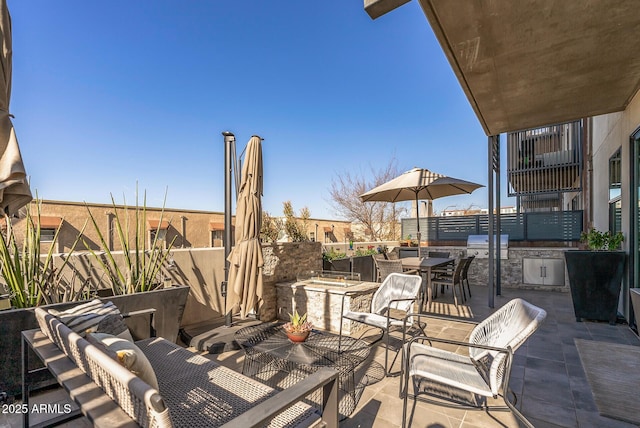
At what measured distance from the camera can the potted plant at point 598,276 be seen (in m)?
4.16

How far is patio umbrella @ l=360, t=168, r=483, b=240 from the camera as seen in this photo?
5.56 m

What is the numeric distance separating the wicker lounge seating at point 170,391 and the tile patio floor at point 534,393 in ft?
2.50

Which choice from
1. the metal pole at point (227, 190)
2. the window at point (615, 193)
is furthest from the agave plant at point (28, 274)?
the window at point (615, 193)

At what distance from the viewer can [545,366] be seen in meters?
2.93

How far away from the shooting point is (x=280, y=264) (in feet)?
15.7

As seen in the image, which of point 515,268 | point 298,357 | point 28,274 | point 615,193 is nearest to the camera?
point 298,357

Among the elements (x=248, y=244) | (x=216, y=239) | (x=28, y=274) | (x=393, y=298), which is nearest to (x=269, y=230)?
(x=248, y=244)

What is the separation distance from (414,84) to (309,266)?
8.20 m

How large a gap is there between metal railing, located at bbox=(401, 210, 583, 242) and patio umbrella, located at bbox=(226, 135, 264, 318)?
674 centimetres

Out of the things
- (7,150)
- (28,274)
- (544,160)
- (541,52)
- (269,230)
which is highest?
(544,160)

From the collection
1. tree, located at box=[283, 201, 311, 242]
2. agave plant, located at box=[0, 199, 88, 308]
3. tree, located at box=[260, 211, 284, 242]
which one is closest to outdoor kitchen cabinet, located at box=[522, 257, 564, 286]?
tree, located at box=[283, 201, 311, 242]

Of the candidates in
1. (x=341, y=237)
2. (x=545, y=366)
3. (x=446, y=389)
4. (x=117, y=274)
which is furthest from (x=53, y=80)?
(x=341, y=237)

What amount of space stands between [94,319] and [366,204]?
15.0m

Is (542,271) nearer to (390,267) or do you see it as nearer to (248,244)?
(390,267)
